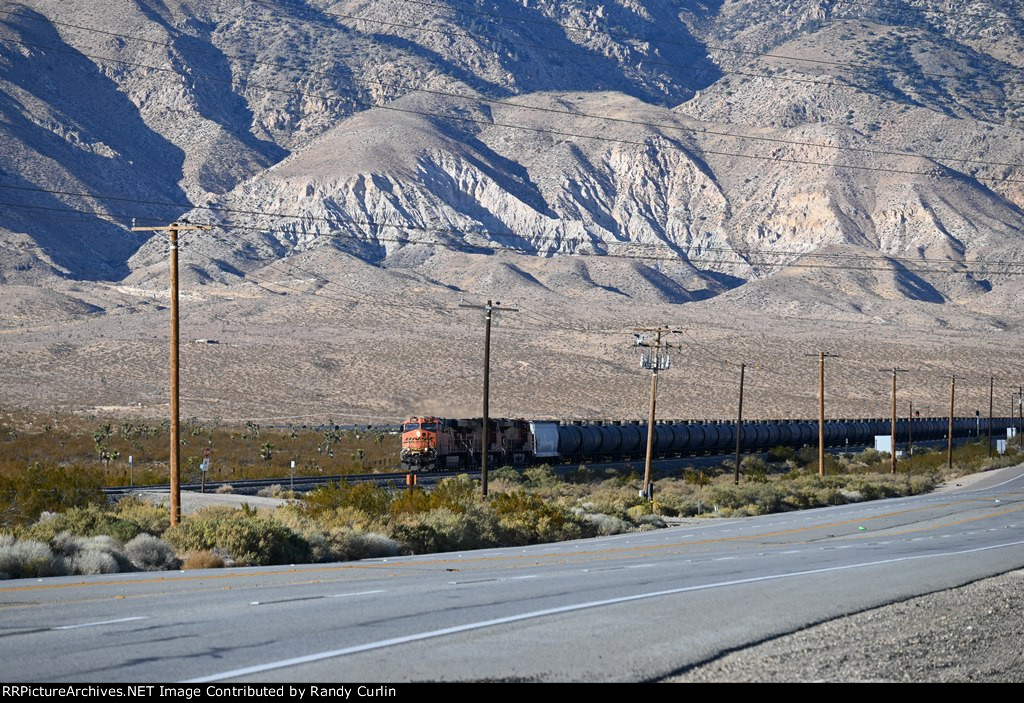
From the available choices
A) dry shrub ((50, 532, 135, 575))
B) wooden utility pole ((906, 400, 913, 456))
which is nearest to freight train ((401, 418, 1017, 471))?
wooden utility pole ((906, 400, 913, 456))

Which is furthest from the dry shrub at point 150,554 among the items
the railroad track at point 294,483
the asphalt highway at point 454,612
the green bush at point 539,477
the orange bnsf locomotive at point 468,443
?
the orange bnsf locomotive at point 468,443

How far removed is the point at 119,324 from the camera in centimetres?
15112

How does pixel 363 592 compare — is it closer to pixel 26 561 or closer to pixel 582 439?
pixel 26 561

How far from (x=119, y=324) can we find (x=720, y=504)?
115964mm

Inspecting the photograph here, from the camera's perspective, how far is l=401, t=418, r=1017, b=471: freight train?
6184cm

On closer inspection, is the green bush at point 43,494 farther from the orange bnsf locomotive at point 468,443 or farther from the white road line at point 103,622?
the orange bnsf locomotive at point 468,443

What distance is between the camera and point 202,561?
20.5 meters

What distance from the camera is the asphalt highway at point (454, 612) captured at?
11008 mm

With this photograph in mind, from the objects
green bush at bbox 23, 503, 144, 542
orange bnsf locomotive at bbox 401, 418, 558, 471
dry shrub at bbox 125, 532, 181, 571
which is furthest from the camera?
orange bnsf locomotive at bbox 401, 418, 558, 471

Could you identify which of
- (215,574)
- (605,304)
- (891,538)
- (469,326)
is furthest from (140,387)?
(215,574)

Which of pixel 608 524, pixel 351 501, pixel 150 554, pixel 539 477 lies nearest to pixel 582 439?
pixel 539 477

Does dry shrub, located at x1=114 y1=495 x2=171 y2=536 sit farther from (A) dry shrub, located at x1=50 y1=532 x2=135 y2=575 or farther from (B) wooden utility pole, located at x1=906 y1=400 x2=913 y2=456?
(B) wooden utility pole, located at x1=906 y1=400 x2=913 y2=456

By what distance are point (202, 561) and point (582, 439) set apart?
168 feet

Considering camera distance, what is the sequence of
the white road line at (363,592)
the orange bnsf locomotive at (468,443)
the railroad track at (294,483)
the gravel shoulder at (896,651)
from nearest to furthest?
1. the gravel shoulder at (896,651)
2. the white road line at (363,592)
3. the railroad track at (294,483)
4. the orange bnsf locomotive at (468,443)
